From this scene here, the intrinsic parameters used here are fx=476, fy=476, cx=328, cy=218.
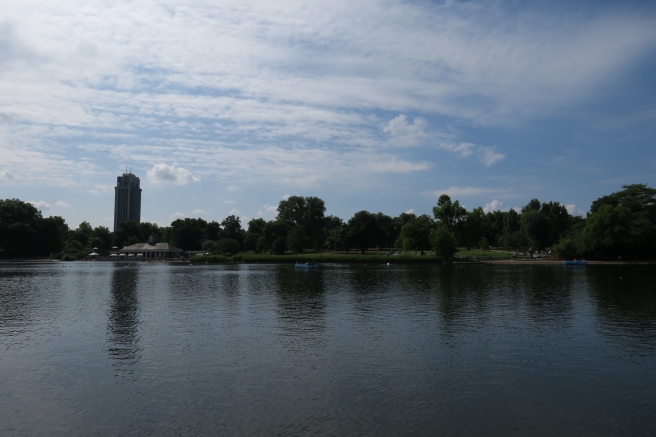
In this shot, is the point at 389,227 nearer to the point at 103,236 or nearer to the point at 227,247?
the point at 227,247

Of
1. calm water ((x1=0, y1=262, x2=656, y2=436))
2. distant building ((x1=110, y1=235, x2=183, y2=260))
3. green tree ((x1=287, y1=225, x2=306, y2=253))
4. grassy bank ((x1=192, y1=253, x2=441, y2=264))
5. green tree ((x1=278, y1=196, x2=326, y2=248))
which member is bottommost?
calm water ((x1=0, y1=262, x2=656, y2=436))

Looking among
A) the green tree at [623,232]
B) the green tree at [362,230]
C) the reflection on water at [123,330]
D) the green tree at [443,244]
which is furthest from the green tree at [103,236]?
the green tree at [623,232]

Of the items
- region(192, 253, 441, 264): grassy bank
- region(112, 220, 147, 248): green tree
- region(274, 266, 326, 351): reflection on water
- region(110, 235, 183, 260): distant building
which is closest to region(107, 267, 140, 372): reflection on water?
region(274, 266, 326, 351): reflection on water

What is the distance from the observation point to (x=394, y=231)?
560 ft

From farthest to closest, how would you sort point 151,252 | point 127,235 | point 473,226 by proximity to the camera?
point 127,235 → point 151,252 → point 473,226

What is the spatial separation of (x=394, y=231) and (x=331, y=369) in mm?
155215

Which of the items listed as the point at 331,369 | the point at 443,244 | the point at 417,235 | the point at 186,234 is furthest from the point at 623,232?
the point at 186,234

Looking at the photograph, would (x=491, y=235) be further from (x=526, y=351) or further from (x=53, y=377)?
(x=53, y=377)

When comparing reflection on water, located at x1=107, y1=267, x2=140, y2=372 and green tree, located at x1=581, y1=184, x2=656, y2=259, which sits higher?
green tree, located at x1=581, y1=184, x2=656, y2=259

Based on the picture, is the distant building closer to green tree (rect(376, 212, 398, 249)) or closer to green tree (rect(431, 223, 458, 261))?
green tree (rect(376, 212, 398, 249))

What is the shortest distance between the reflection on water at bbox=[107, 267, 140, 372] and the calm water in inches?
5.1

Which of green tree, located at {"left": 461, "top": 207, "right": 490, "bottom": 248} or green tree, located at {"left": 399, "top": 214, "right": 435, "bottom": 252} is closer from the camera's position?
green tree, located at {"left": 399, "top": 214, "right": 435, "bottom": 252}

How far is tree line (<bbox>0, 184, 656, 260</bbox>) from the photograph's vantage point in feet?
297

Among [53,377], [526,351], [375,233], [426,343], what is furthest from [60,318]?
[375,233]
